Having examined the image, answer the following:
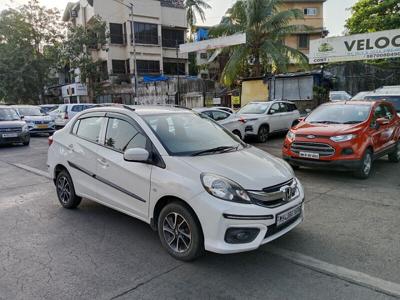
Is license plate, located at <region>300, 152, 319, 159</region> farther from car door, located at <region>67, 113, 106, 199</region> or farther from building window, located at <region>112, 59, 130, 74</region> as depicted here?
building window, located at <region>112, 59, 130, 74</region>

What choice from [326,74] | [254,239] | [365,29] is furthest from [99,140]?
[365,29]

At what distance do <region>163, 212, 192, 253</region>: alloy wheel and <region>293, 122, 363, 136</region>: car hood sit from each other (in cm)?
456

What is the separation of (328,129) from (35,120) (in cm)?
1487

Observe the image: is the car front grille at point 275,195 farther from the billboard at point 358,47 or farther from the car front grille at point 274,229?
the billboard at point 358,47

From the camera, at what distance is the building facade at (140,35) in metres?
34.8

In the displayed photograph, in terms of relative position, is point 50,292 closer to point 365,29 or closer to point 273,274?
point 273,274

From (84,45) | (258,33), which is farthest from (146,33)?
(258,33)

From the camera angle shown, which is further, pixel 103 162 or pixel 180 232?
pixel 103 162

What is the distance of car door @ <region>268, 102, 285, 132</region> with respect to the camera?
43.9 ft

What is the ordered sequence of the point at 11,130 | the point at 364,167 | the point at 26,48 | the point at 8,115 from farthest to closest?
the point at 26,48 → the point at 8,115 → the point at 11,130 → the point at 364,167

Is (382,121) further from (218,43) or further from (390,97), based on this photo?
(218,43)

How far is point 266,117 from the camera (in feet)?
43.1

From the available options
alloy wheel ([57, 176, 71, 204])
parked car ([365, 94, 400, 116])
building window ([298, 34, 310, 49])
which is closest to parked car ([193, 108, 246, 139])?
parked car ([365, 94, 400, 116])

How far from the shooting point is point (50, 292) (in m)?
3.21
